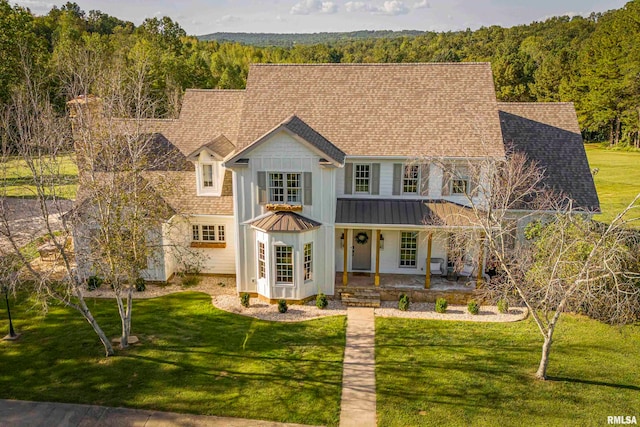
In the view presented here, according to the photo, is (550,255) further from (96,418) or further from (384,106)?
(96,418)

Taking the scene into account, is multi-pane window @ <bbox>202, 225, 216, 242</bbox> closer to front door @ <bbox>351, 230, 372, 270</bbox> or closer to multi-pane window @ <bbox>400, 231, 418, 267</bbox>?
front door @ <bbox>351, 230, 372, 270</bbox>

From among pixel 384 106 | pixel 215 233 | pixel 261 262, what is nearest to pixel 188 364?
pixel 261 262

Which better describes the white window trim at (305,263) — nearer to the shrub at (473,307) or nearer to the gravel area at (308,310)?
the gravel area at (308,310)

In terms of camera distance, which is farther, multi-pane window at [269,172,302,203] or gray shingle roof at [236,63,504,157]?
gray shingle roof at [236,63,504,157]

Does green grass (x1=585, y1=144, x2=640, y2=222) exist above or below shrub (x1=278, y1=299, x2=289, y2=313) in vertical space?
above

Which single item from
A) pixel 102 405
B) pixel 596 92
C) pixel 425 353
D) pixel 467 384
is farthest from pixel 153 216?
pixel 596 92

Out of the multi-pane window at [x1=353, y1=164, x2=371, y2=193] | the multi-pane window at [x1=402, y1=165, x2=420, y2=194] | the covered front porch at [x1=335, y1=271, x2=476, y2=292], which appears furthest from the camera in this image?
the multi-pane window at [x1=353, y1=164, x2=371, y2=193]

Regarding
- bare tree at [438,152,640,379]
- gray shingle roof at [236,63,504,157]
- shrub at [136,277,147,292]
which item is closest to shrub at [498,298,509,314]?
bare tree at [438,152,640,379]
